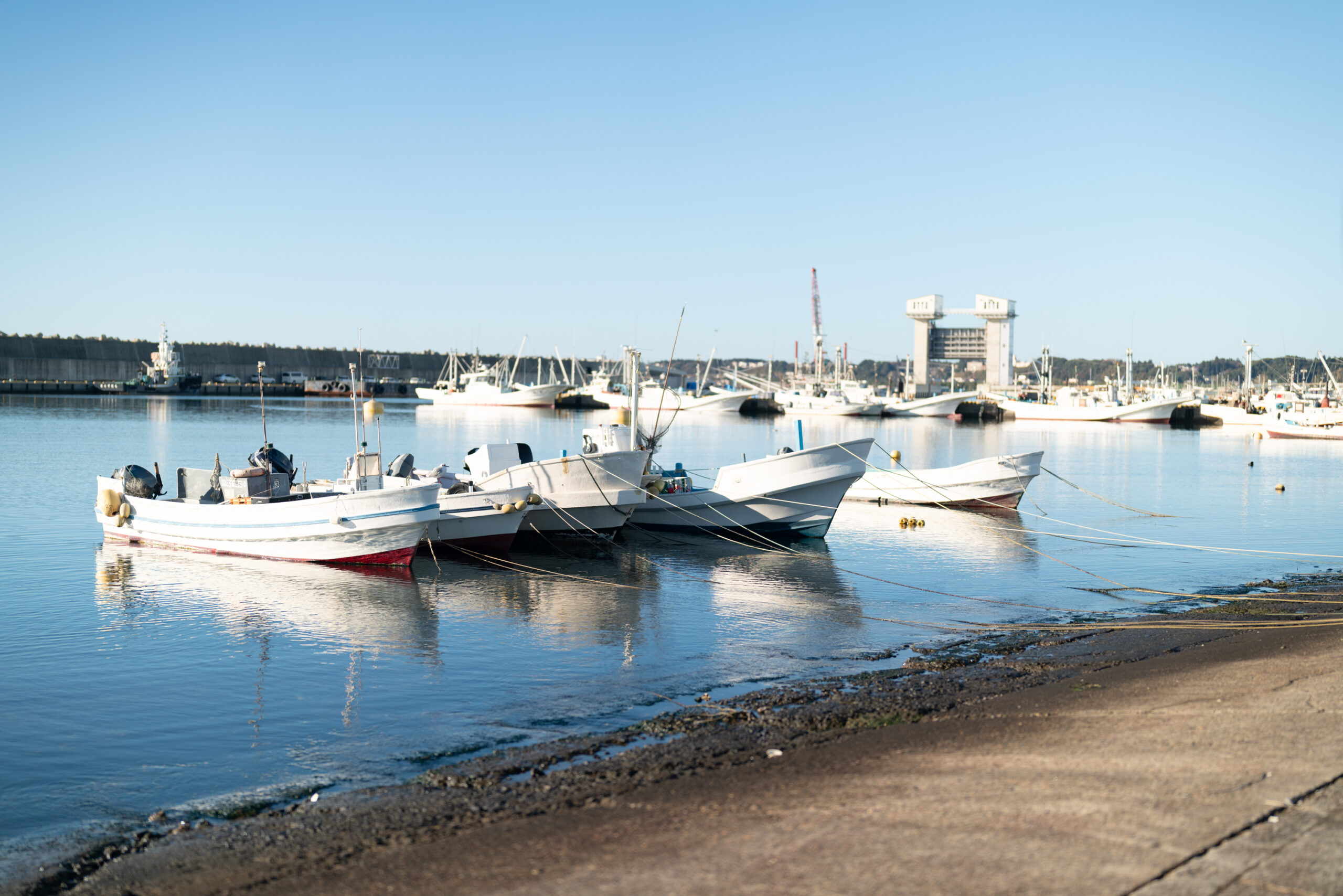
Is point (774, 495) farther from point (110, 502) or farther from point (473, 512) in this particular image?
point (110, 502)

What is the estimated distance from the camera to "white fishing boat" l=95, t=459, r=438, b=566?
63.9 feet

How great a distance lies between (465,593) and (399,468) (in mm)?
4964

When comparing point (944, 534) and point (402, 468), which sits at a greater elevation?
point (402, 468)

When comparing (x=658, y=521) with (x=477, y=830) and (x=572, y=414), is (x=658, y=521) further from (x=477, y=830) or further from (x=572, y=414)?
(x=572, y=414)

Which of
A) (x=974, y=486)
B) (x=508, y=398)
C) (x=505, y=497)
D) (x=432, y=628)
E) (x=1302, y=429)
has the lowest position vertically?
(x=432, y=628)

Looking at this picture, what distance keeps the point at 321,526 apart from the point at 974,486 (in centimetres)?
1992

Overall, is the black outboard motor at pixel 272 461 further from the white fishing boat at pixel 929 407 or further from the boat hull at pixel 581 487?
the white fishing boat at pixel 929 407

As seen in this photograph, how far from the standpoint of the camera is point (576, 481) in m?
22.5

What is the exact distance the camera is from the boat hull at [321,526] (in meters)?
19.4

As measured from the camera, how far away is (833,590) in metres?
18.6

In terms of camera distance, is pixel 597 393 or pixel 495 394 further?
pixel 597 393

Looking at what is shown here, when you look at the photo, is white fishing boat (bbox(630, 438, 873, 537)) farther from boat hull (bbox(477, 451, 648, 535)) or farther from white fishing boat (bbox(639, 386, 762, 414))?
white fishing boat (bbox(639, 386, 762, 414))

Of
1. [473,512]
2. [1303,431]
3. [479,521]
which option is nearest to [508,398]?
[1303,431]

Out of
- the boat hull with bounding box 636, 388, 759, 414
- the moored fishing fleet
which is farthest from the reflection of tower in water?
the boat hull with bounding box 636, 388, 759, 414
